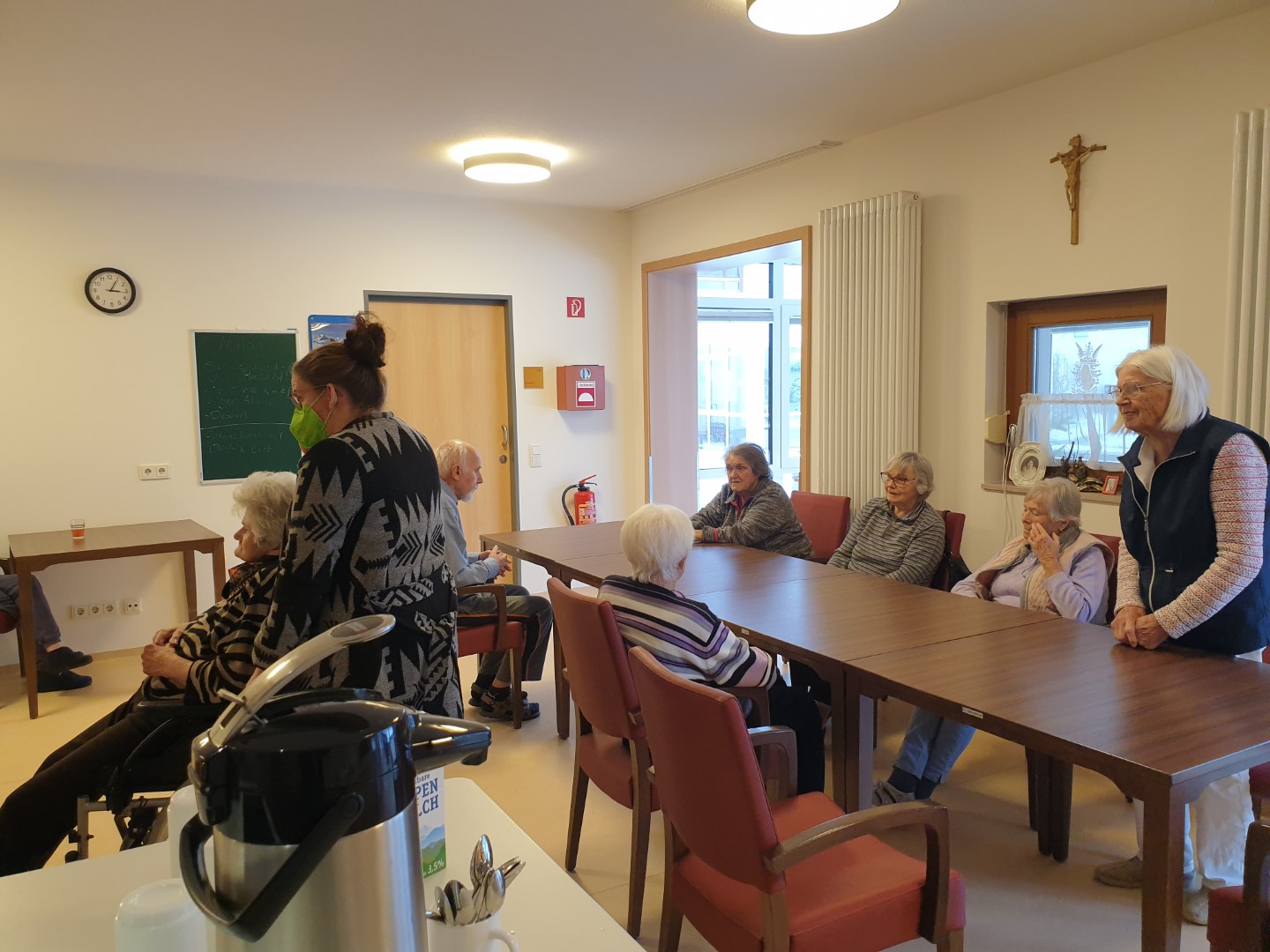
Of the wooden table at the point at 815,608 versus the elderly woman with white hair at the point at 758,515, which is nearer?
the wooden table at the point at 815,608

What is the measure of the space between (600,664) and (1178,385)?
1.63m

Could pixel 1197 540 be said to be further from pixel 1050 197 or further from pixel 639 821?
pixel 1050 197

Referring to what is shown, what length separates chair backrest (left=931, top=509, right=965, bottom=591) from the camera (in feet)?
12.7

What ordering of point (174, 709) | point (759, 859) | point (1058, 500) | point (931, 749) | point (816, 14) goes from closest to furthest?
point (759, 859) < point (174, 709) < point (816, 14) < point (931, 749) < point (1058, 500)

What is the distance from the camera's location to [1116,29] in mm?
3408

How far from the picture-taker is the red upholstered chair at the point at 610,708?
232 cm


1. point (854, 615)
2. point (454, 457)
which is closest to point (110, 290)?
point (454, 457)

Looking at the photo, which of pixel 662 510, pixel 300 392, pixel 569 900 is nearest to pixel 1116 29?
pixel 662 510

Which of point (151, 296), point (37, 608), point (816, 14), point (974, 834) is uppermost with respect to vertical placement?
point (816, 14)

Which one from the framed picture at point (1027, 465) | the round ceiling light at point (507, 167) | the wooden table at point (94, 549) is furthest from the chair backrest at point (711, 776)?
the round ceiling light at point (507, 167)

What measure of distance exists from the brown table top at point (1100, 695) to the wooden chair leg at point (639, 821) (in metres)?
0.58

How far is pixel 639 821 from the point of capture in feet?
7.66

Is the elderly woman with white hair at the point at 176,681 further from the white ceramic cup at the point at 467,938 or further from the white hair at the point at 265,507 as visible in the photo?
the white ceramic cup at the point at 467,938

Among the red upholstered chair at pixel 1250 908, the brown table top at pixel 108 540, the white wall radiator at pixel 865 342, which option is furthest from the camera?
the white wall radiator at pixel 865 342
